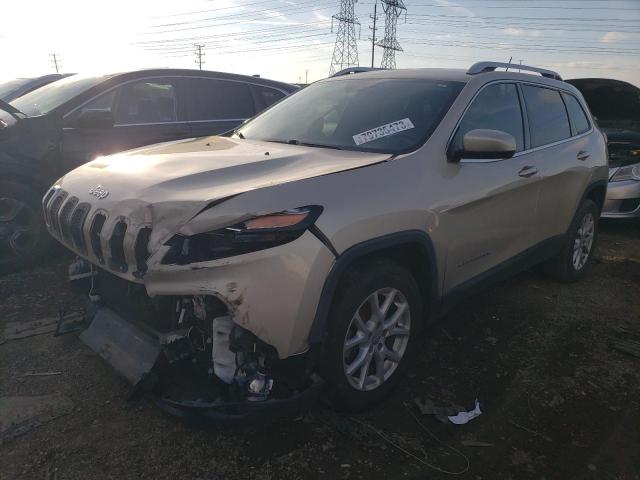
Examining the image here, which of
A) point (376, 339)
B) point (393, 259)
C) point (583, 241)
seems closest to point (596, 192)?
point (583, 241)

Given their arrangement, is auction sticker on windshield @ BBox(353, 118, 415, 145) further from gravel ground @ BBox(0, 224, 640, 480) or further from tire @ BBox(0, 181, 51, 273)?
tire @ BBox(0, 181, 51, 273)

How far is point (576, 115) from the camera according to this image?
4668 millimetres

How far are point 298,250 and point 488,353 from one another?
1.97 meters

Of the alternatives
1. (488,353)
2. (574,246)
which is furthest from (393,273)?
(574,246)

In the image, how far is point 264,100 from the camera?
631 cm

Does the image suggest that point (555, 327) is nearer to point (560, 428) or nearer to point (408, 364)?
point (560, 428)

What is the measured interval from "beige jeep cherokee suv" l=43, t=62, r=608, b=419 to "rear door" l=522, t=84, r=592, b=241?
11cm

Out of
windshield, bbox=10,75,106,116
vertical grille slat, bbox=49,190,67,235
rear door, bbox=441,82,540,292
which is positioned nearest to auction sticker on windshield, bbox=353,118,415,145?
rear door, bbox=441,82,540,292

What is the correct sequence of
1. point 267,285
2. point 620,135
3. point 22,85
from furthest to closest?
point 22,85
point 620,135
point 267,285

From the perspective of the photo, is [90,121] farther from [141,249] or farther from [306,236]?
[306,236]

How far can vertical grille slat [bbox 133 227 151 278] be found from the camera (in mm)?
2244

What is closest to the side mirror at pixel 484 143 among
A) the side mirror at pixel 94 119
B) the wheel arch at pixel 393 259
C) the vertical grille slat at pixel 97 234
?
the wheel arch at pixel 393 259

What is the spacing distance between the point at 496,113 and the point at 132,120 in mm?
3530

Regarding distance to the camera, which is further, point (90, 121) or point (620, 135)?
point (620, 135)
